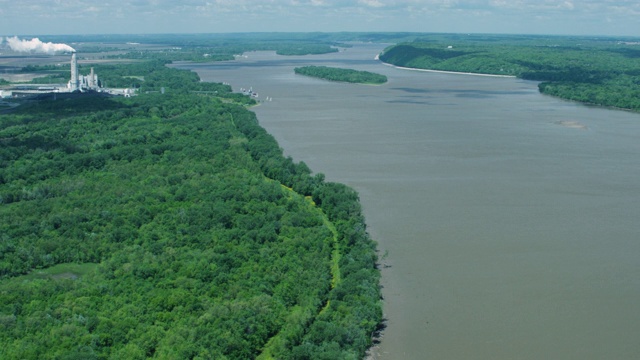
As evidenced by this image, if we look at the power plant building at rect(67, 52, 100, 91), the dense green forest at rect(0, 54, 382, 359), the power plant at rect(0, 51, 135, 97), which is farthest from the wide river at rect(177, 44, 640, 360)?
the power plant building at rect(67, 52, 100, 91)

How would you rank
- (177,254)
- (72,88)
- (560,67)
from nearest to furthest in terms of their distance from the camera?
(177,254) → (72,88) → (560,67)

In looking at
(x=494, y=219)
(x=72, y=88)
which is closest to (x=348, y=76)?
(x=72, y=88)

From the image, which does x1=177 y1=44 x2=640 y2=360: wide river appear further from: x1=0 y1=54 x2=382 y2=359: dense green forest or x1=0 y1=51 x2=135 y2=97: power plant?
x1=0 y1=51 x2=135 y2=97: power plant

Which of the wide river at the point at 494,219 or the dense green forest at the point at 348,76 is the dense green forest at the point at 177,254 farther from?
the dense green forest at the point at 348,76

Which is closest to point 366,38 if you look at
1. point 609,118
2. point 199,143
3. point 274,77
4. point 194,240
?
point 274,77

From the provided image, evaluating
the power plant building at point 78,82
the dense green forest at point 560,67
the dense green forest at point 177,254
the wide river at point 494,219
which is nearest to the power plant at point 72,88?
the power plant building at point 78,82

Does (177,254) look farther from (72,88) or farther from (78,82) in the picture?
(78,82)

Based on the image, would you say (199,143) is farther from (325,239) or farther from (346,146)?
(325,239)
